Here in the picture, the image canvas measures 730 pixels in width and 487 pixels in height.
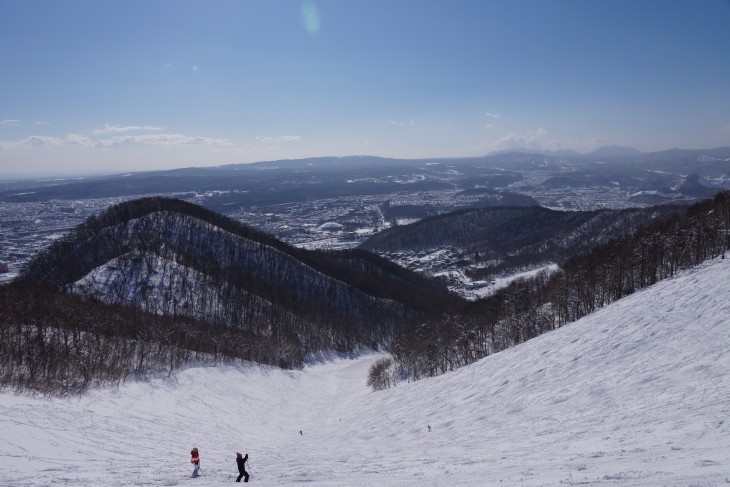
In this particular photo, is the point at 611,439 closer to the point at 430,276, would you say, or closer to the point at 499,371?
the point at 499,371

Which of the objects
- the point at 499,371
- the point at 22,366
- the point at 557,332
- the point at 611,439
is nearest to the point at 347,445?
the point at 499,371

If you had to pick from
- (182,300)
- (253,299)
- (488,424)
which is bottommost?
(253,299)

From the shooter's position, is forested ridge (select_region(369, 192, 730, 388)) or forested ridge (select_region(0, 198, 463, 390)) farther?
forested ridge (select_region(369, 192, 730, 388))

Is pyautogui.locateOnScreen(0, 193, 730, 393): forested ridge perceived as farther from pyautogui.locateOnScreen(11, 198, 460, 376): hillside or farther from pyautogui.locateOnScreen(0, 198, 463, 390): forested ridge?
pyautogui.locateOnScreen(11, 198, 460, 376): hillside

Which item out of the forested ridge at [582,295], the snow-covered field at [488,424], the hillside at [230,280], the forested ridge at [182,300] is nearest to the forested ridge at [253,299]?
the forested ridge at [582,295]

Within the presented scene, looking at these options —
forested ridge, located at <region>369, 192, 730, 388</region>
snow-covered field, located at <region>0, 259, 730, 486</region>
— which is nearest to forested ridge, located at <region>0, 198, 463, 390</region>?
snow-covered field, located at <region>0, 259, 730, 486</region>

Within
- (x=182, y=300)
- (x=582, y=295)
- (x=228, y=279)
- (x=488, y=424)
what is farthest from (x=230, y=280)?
(x=488, y=424)

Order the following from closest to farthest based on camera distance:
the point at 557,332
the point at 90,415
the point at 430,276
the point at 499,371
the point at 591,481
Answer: the point at 591,481, the point at 90,415, the point at 499,371, the point at 557,332, the point at 430,276

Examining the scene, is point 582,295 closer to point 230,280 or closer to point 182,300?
point 182,300
